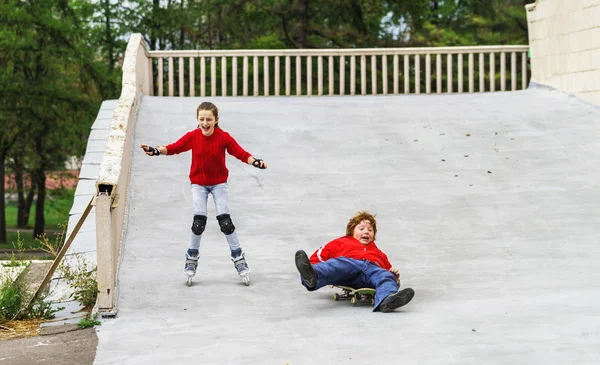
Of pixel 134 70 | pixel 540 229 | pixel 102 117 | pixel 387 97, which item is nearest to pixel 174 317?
pixel 540 229

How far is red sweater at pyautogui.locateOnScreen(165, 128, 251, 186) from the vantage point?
8508mm

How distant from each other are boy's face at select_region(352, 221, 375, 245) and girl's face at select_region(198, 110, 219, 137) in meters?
1.54

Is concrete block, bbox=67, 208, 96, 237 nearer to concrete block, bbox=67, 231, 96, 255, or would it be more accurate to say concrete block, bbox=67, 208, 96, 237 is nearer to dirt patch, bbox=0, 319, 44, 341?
concrete block, bbox=67, 231, 96, 255

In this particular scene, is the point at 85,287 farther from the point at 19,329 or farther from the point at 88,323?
the point at 88,323

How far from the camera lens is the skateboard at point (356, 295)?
781 cm

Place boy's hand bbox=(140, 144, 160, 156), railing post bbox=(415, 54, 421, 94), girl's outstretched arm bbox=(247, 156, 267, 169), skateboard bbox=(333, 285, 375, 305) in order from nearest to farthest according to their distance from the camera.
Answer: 1. skateboard bbox=(333, 285, 375, 305)
2. boy's hand bbox=(140, 144, 160, 156)
3. girl's outstretched arm bbox=(247, 156, 267, 169)
4. railing post bbox=(415, 54, 421, 94)

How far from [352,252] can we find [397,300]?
2.53ft

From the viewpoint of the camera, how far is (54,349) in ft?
22.5

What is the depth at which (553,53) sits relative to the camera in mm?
17812

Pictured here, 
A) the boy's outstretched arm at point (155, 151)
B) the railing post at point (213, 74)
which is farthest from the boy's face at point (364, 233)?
the railing post at point (213, 74)

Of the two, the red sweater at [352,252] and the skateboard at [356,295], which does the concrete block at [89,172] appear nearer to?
the red sweater at [352,252]

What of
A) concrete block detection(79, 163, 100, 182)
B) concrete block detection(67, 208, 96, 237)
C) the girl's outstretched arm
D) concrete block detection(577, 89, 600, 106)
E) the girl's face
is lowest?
concrete block detection(67, 208, 96, 237)

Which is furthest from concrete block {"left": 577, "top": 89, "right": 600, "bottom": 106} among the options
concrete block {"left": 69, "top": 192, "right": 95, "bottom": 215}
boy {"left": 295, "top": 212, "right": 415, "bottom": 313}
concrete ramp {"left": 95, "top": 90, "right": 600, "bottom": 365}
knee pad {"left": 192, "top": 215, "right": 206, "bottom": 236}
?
knee pad {"left": 192, "top": 215, "right": 206, "bottom": 236}

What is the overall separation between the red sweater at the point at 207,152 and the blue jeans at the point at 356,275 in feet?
4.34
